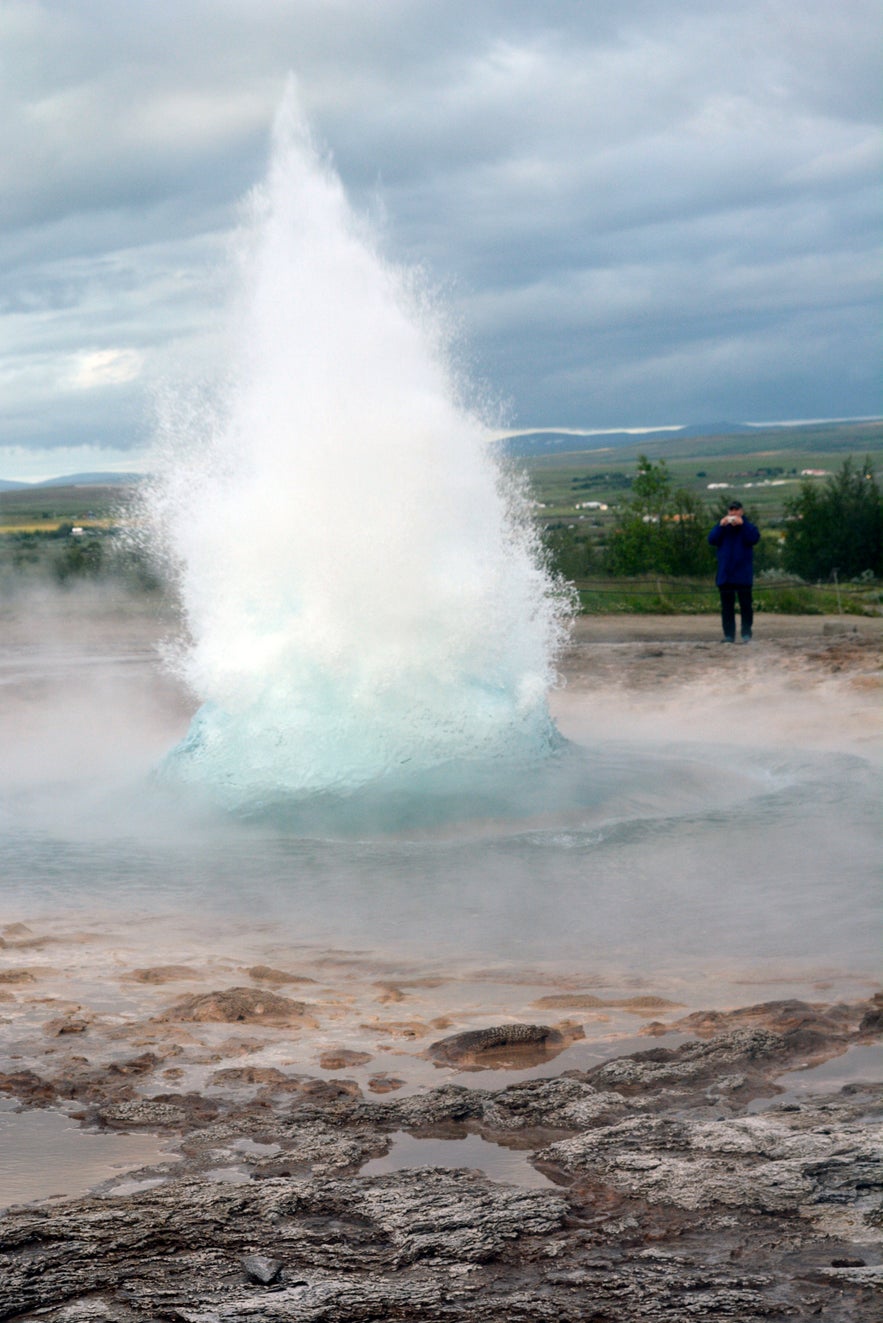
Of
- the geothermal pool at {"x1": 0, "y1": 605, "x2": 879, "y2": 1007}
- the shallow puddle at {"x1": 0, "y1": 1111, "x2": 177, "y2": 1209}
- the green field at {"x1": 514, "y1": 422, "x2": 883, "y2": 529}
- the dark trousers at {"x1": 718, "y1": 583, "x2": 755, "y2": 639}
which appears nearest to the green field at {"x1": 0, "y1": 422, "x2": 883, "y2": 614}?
the green field at {"x1": 514, "y1": 422, "x2": 883, "y2": 529}

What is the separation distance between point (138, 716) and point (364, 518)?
14.3 ft

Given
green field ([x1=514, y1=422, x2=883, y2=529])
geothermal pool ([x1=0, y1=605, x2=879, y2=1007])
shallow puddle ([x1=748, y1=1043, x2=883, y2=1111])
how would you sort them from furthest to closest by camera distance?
green field ([x1=514, y1=422, x2=883, y2=529]) → geothermal pool ([x1=0, y1=605, x2=879, y2=1007]) → shallow puddle ([x1=748, y1=1043, x2=883, y2=1111])

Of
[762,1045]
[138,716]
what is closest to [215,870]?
[762,1045]

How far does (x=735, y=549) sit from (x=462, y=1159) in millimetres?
9539

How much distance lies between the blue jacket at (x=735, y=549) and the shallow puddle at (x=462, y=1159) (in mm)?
9040

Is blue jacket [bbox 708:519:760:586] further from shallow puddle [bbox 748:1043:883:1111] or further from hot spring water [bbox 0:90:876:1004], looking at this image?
shallow puddle [bbox 748:1043:883:1111]

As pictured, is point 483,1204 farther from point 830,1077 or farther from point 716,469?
point 716,469

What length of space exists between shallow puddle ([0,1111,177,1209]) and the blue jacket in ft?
30.3

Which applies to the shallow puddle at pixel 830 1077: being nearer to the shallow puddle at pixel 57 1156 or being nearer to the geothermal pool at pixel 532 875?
the geothermal pool at pixel 532 875

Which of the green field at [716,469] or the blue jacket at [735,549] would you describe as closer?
the blue jacket at [735,549]

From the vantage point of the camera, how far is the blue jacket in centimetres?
1202

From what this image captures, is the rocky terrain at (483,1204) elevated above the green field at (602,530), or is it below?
below

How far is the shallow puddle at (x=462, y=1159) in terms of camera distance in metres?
3.16

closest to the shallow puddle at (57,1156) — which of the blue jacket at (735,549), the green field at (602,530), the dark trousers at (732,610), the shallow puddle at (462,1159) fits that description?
the shallow puddle at (462,1159)
